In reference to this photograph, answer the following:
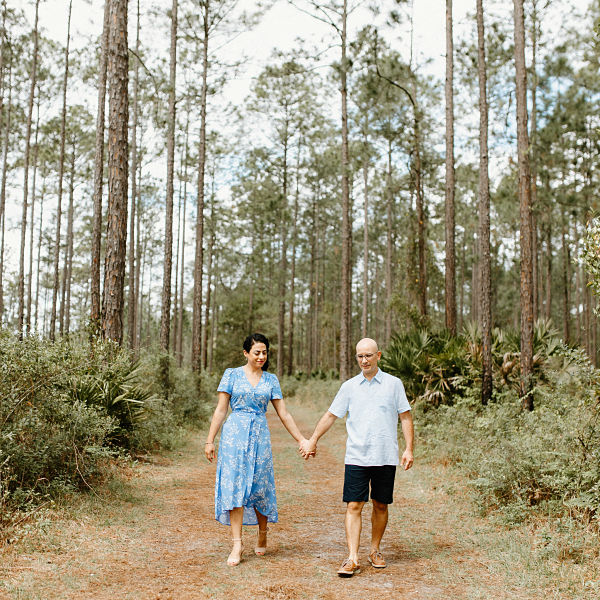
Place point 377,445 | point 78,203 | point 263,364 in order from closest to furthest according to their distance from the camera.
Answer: point 377,445 → point 263,364 → point 78,203

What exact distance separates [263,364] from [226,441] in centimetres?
70

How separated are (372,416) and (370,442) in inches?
7.8

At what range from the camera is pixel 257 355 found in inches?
200

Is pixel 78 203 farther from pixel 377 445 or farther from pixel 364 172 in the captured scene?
pixel 377 445

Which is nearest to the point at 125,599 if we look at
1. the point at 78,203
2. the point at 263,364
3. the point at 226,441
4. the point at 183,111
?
the point at 226,441

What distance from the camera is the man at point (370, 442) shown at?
472cm

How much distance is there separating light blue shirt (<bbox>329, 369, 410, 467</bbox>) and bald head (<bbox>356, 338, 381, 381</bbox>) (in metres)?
0.05

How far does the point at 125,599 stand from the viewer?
400cm

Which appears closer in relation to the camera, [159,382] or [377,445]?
[377,445]

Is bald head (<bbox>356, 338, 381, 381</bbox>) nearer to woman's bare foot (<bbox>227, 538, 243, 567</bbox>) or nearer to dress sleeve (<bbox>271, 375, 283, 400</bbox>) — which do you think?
dress sleeve (<bbox>271, 375, 283, 400</bbox>)

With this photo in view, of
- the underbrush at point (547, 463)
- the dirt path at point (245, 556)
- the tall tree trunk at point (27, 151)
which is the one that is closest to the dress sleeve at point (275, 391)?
the dirt path at point (245, 556)

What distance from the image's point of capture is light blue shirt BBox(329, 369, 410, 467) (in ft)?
15.6

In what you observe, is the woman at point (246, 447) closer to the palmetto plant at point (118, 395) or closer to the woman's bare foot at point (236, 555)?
the woman's bare foot at point (236, 555)

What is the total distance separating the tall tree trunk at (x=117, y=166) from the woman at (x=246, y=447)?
518 cm
